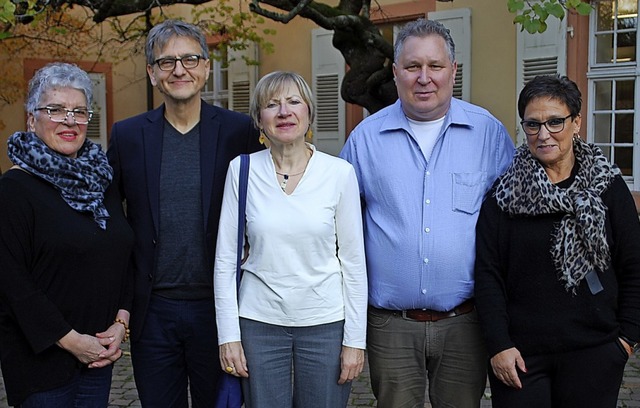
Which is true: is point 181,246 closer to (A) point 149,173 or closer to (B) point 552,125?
(A) point 149,173

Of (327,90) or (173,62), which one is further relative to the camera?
(327,90)

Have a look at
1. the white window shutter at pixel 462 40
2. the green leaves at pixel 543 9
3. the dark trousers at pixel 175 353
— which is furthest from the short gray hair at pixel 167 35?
the white window shutter at pixel 462 40

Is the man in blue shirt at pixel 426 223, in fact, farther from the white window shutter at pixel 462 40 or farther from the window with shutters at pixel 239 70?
the window with shutters at pixel 239 70

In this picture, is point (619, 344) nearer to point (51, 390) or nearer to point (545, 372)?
point (545, 372)

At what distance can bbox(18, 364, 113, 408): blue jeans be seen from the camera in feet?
9.11

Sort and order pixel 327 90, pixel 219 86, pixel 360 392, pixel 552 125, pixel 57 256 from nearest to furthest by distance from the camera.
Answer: pixel 57 256, pixel 552 125, pixel 360 392, pixel 327 90, pixel 219 86

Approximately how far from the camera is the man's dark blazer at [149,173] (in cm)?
311

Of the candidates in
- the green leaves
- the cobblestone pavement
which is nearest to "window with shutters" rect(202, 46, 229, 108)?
the cobblestone pavement

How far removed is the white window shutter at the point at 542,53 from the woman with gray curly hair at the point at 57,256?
5.36 m

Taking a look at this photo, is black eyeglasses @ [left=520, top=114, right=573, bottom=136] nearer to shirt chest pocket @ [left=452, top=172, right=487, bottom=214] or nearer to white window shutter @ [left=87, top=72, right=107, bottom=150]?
shirt chest pocket @ [left=452, top=172, right=487, bottom=214]

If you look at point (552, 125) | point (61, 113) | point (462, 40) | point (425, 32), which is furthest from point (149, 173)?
point (462, 40)

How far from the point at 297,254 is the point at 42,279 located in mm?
953

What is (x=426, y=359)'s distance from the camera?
3.21 meters

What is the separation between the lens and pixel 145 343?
316 centimetres
